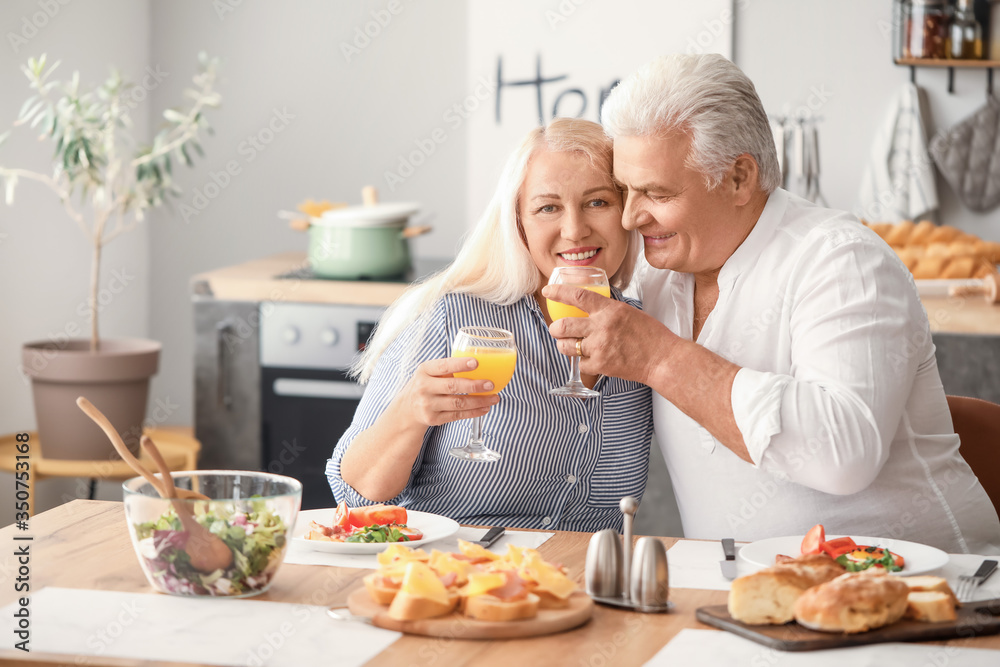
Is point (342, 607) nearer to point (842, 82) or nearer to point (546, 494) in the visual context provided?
point (546, 494)

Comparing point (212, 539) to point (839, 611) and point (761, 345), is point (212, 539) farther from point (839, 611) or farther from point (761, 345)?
point (761, 345)

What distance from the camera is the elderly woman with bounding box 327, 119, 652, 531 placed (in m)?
1.86

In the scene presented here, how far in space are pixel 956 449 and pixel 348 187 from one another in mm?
2636

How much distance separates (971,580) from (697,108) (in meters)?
0.85

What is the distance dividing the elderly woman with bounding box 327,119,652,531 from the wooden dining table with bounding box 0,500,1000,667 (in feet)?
1.06

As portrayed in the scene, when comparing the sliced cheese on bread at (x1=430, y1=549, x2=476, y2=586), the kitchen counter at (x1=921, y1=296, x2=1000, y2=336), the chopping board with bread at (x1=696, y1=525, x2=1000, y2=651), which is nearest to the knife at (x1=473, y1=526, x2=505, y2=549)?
the sliced cheese on bread at (x1=430, y1=549, x2=476, y2=586)

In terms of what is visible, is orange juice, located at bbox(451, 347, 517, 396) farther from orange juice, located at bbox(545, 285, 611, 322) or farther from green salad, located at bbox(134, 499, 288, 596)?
green salad, located at bbox(134, 499, 288, 596)

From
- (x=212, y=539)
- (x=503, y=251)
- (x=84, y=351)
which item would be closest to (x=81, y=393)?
(x=84, y=351)

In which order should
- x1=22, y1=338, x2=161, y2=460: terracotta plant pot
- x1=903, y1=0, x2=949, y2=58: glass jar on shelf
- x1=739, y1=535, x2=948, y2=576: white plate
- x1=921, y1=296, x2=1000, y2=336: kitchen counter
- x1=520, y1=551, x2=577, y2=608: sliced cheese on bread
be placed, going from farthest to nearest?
x1=903, y1=0, x2=949, y2=58: glass jar on shelf
x1=22, y1=338, x2=161, y2=460: terracotta plant pot
x1=921, y1=296, x2=1000, y2=336: kitchen counter
x1=739, y1=535, x2=948, y2=576: white plate
x1=520, y1=551, x2=577, y2=608: sliced cheese on bread

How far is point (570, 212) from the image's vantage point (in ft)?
6.22

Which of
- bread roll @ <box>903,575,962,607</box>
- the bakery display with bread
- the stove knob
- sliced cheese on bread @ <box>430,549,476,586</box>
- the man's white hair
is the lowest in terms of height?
bread roll @ <box>903,575,962,607</box>

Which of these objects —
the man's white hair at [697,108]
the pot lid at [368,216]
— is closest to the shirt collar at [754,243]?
the man's white hair at [697,108]

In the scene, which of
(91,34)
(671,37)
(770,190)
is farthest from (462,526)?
(91,34)

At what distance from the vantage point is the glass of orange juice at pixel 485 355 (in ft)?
5.19
